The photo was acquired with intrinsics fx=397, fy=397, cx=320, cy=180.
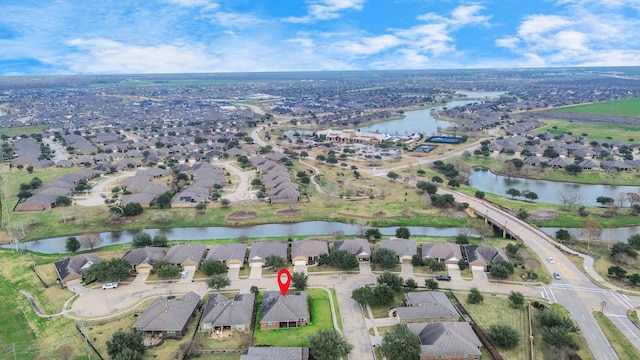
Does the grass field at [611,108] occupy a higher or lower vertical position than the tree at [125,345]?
higher

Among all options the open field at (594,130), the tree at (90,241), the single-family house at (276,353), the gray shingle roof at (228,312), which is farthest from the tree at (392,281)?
the open field at (594,130)

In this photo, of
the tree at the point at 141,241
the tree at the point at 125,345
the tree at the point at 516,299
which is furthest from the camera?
the tree at the point at 141,241

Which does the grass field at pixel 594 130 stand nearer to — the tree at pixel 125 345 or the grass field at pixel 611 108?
the grass field at pixel 611 108

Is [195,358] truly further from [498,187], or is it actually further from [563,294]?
[498,187]

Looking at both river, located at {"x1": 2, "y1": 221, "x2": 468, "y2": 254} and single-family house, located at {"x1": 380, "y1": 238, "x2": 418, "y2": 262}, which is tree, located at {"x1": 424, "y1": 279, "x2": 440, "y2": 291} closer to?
single-family house, located at {"x1": 380, "y1": 238, "x2": 418, "y2": 262}

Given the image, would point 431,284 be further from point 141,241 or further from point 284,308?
point 141,241

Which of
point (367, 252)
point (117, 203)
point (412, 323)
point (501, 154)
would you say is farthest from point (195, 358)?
point (501, 154)
